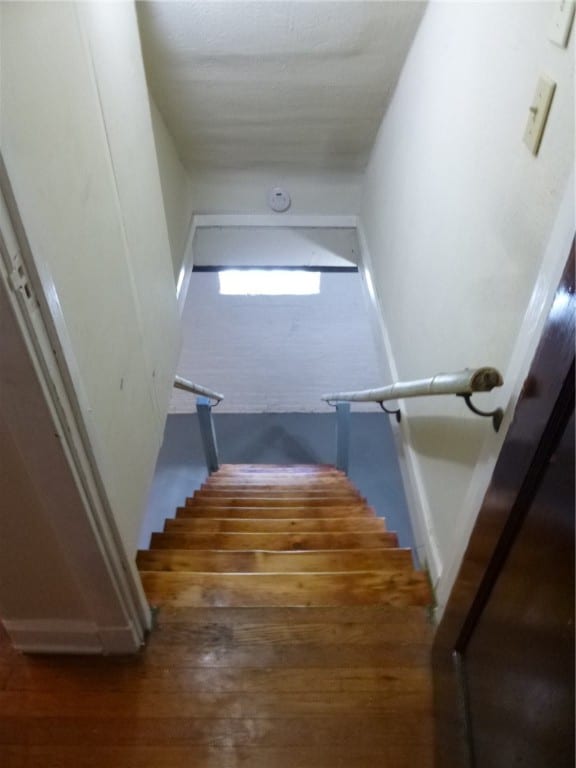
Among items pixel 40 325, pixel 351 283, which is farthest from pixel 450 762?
pixel 351 283

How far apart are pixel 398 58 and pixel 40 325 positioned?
1.90 meters

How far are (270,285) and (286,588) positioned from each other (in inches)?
137

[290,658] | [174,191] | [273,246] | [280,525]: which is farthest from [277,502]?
A: [174,191]

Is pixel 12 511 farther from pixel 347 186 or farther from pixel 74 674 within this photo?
pixel 347 186

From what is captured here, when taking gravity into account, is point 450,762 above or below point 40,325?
below

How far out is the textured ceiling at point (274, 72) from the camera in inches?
65.7

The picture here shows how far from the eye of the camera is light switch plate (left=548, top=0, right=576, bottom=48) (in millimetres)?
792

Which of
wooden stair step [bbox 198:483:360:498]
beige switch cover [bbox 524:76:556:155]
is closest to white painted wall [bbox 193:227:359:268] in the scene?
wooden stair step [bbox 198:483:360:498]

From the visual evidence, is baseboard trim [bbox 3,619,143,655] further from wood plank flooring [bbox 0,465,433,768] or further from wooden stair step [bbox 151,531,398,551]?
wooden stair step [bbox 151,531,398,551]

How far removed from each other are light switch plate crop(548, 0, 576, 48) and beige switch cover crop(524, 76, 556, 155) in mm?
60

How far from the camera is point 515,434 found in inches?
32.1

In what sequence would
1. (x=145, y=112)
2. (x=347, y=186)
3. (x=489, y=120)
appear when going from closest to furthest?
(x=489, y=120)
(x=145, y=112)
(x=347, y=186)

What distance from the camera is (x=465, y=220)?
131cm

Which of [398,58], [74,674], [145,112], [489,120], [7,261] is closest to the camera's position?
[7,261]
